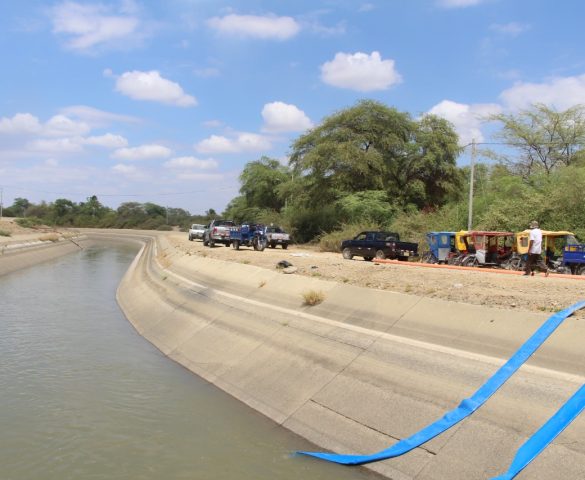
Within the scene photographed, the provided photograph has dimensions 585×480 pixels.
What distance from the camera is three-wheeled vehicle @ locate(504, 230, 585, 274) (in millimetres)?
18902

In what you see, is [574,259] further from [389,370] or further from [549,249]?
[389,370]

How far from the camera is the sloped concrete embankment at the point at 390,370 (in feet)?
23.6

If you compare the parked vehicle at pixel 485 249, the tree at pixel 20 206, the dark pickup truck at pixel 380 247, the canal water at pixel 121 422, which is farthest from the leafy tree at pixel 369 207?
the tree at pixel 20 206

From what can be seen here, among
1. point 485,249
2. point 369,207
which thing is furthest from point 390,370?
point 369,207

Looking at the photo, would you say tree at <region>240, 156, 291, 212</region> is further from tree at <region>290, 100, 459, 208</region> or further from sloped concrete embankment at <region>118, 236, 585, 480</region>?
sloped concrete embankment at <region>118, 236, 585, 480</region>

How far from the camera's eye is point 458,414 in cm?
771

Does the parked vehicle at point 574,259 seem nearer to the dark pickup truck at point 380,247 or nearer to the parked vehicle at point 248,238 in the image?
the dark pickup truck at point 380,247

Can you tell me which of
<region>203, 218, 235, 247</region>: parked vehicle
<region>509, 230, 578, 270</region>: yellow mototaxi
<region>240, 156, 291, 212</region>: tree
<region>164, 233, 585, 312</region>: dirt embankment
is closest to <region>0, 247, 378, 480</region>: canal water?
<region>164, 233, 585, 312</region>: dirt embankment

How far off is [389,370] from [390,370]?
28 mm

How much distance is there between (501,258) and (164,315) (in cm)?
1345

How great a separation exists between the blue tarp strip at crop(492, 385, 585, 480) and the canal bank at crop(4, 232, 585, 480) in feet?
0.36

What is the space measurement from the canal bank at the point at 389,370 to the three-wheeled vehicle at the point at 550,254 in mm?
8150

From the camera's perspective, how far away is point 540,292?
12.2m

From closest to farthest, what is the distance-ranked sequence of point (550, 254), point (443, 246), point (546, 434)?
point (546, 434) < point (550, 254) < point (443, 246)
